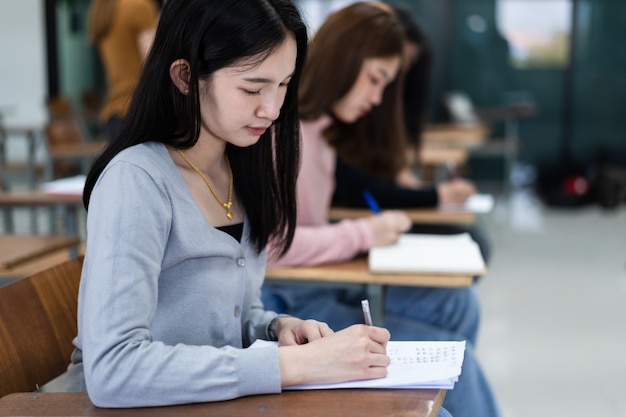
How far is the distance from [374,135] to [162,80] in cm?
160

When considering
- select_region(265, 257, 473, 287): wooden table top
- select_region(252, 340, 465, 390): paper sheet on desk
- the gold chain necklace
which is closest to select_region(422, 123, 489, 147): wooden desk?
select_region(265, 257, 473, 287): wooden table top

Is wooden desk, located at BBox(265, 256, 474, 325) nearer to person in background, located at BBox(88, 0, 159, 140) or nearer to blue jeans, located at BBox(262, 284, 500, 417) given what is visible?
blue jeans, located at BBox(262, 284, 500, 417)

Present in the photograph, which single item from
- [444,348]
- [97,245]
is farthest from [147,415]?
[444,348]

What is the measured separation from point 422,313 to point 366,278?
460 mm

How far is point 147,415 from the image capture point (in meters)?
1.02

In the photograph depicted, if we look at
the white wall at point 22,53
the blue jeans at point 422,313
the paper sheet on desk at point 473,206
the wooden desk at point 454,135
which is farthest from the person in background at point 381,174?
the white wall at point 22,53

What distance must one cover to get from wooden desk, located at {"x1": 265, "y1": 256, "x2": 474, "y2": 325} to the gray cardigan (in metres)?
0.74

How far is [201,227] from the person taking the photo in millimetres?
1220

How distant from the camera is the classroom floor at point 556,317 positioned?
2.91 m

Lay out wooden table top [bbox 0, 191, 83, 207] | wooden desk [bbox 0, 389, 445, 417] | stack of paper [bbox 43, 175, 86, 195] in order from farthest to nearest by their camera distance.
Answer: stack of paper [bbox 43, 175, 86, 195]
wooden table top [bbox 0, 191, 83, 207]
wooden desk [bbox 0, 389, 445, 417]

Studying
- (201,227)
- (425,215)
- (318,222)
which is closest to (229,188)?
(201,227)

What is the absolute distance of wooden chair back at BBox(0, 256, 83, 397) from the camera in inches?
49.3

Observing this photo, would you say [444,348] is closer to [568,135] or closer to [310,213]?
[310,213]

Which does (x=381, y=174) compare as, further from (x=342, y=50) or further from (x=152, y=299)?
(x=152, y=299)
